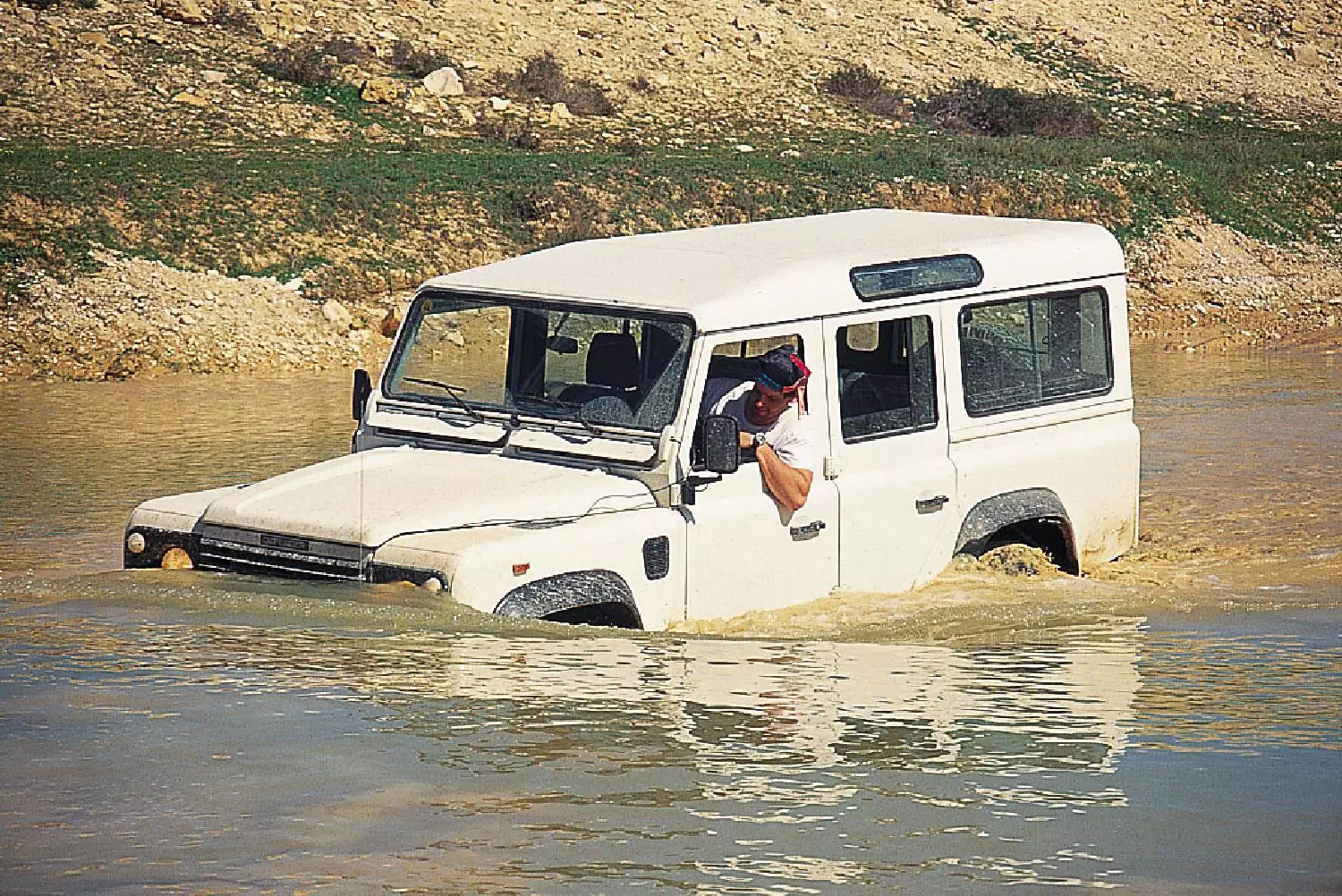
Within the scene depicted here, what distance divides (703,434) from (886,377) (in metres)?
1.15

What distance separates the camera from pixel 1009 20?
1547 inches

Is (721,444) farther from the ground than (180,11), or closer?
closer

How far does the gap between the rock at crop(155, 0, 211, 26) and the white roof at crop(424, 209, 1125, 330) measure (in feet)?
69.1

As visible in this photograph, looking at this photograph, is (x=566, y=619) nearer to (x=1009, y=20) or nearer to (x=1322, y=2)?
(x=1009, y=20)

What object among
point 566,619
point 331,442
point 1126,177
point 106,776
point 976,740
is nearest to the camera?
point 106,776

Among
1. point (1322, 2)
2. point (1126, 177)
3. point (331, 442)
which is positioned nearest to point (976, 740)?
point (331, 442)

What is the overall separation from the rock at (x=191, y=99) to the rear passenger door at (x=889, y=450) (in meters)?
19.4

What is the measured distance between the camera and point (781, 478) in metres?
7.99

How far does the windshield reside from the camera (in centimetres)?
790

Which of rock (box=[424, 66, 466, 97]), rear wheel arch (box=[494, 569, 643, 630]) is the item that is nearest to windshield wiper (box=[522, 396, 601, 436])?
rear wheel arch (box=[494, 569, 643, 630])

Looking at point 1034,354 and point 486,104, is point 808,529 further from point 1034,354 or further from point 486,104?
point 486,104

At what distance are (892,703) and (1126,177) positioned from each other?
22.0m

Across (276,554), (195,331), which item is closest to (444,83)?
(195,331)

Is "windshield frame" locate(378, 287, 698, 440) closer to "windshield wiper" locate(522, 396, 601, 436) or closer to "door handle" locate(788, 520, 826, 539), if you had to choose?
"windshield wiper" locate(522, 396, 601, 436)
